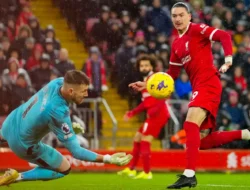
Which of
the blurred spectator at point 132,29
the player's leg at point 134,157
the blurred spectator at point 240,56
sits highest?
the blurred spectator at point 132,29

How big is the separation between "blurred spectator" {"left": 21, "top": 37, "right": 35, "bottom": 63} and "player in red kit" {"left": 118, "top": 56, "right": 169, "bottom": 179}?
438cm

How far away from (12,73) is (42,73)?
2.43ft

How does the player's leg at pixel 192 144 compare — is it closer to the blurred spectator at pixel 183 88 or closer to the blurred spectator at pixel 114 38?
the blurred spectator at pixel 183 88

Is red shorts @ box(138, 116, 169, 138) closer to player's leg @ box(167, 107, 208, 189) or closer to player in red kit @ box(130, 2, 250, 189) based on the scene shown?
player in red kit @ box(130, 2, 250, 189)

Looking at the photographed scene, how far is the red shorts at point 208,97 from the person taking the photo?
10469 millimetres

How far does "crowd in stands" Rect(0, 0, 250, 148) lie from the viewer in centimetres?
1838

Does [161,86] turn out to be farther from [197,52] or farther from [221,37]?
[221,37]

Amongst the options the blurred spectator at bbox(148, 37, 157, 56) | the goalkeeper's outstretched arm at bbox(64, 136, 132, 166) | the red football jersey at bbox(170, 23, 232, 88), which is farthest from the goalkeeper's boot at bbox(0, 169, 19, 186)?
the blurred spectator at bbox(148, 37, 157, 56)

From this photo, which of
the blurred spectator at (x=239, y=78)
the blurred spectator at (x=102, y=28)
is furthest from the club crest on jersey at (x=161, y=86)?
the blurred spectator at (x=102, y=28)

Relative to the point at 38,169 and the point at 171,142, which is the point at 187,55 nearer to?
Result: the point at 38,169

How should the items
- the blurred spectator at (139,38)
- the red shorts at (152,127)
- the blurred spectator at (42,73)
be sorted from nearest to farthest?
the red shorts at (152,127)
the blurred spectator at (42,73)
the blurred spectator at (139,38)

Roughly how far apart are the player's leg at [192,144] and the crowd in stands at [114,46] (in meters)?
6.31

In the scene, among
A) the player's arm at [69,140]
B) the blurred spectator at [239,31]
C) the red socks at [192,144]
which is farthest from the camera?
the blurred spectator at [239,31]

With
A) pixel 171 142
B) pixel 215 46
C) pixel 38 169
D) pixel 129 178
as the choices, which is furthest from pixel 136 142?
pixel 215 46
